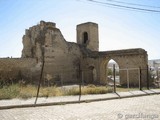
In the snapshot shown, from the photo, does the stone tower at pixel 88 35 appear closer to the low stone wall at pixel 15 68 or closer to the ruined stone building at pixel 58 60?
the ruined stone building at pixel 58 60

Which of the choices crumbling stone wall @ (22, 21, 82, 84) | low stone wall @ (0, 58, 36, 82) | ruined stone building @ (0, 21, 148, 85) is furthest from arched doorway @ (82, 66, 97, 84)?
low stone wall @ (0, 58, 36, 82)

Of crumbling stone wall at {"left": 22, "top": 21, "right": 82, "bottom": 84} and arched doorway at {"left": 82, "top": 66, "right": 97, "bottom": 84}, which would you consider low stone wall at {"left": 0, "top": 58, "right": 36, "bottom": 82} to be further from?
arched doorway at {"left": 82, "top": 66, "right": 97, "bottom": 84}

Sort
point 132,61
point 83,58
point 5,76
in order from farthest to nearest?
1. point 83,58
2. point 132,61
3. point 5,76

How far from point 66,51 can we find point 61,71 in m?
2.74

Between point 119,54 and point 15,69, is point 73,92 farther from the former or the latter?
point 119,54

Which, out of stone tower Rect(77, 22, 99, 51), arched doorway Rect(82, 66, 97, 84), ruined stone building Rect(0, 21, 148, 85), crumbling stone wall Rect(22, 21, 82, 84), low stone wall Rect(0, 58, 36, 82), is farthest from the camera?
stone tower Rect(77, 22, 99, 51)

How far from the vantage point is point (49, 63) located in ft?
83.4

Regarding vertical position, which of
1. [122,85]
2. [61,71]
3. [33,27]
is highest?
[33,27]

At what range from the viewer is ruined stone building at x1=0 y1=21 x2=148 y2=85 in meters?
23.4

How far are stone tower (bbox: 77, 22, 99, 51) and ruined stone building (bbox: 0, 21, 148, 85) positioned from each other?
13.0ft

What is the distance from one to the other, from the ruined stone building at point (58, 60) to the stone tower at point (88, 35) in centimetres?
397

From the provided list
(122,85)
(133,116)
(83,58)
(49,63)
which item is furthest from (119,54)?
(133,116)

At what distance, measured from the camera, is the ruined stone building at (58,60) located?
2336 cm

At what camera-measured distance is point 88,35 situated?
34156mm
